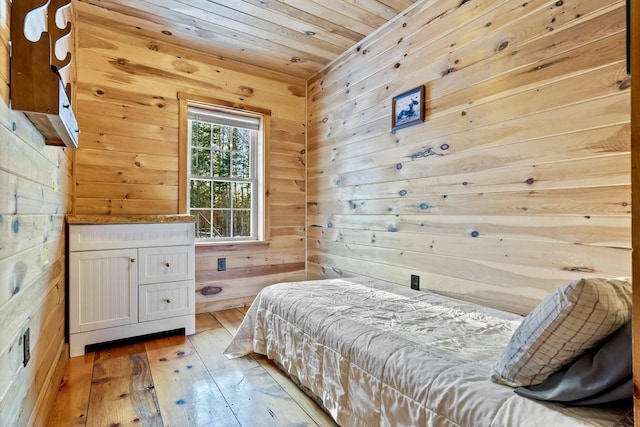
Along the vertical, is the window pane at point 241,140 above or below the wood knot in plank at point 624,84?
above

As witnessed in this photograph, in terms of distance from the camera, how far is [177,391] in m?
1.82

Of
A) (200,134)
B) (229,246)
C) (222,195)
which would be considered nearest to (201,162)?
(200,134)

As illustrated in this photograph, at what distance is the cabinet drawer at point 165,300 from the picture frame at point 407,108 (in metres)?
2.10

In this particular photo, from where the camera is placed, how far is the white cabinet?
227cm

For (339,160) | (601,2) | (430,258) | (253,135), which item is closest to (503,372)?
(430,258)

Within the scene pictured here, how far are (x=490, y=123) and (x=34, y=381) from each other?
8.51 feet

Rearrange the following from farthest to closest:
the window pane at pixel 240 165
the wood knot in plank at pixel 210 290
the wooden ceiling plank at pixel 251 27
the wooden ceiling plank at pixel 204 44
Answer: the window pane at pixel 240 165 < the wood knot in plank at pixel 210 290 < the wooden ceiling plank at pixel 204 44 < the wooden ceiling plank at pixel 251 27

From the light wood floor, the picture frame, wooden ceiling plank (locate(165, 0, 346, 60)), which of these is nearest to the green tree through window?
wooden ceiling plank (locate(165, 0, 346, 60))

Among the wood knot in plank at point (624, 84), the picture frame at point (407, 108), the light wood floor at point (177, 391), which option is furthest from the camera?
the picture frame at point (407, 108)

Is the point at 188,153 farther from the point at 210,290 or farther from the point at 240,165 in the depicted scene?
the point at 210,290

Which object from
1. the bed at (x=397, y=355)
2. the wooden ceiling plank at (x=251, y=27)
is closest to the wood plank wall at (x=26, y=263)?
the bed at (x=397, y=355)

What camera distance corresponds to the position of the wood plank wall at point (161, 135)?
2.75 meters

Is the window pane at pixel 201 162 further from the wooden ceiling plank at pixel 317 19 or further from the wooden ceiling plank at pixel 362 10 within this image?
the wooden ceiling plank at pixel 362 10

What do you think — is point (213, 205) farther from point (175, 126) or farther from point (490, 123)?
point (490, 123)
